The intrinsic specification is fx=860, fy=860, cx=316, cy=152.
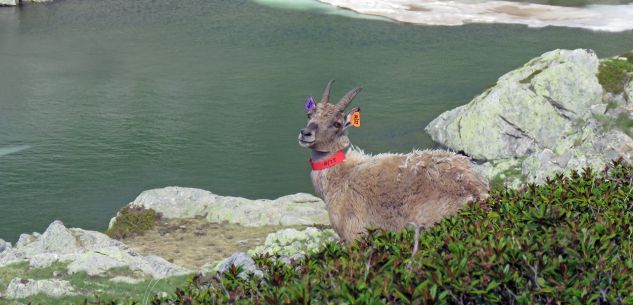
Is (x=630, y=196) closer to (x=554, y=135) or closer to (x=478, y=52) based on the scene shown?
(x=554, y=135)

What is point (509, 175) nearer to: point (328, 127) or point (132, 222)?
point (328, 127)

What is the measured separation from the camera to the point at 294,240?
24.2 m

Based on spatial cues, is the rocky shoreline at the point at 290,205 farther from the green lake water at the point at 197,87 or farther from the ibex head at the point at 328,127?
the green lake water at the point at 197,87

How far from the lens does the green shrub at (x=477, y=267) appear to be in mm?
8844

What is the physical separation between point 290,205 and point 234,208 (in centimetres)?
216

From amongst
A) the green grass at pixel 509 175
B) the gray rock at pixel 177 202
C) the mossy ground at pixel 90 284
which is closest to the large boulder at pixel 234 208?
the gray rock at pixel 177 202

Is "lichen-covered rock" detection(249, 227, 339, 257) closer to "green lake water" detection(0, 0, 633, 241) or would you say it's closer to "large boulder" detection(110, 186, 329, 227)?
"large boulder" detection(110, 186, 329, 227)


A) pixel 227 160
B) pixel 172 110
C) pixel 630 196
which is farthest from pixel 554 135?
pixel 630 196

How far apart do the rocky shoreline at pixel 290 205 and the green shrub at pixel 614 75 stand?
0.05 meters

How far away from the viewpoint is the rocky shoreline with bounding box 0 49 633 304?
829 inches

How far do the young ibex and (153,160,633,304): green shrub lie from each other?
400 cm

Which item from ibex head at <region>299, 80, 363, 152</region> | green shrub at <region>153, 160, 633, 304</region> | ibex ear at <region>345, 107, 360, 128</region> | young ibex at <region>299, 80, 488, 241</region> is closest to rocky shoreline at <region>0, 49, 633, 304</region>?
young ibex at <region>299, 80, 488, 241</region>

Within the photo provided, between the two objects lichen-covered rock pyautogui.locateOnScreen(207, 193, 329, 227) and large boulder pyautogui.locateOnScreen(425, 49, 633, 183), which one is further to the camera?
large boulder pyautogui.locateOnScreen(425, 49, 633, 183)

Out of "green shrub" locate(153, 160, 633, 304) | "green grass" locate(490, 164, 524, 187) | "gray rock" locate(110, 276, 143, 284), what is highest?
"green shrub" locate(153, 160, 633, 304)
